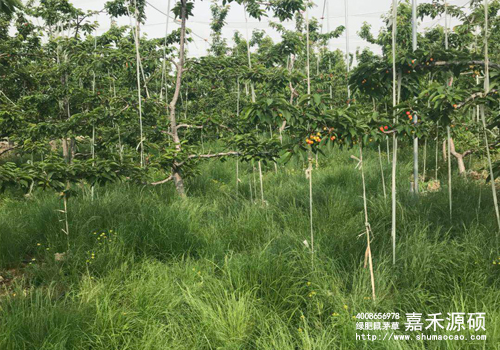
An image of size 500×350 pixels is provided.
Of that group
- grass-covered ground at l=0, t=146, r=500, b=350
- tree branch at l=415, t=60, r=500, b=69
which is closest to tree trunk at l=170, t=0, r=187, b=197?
grass-covered ground at l=0, t=146, r=500, b=350

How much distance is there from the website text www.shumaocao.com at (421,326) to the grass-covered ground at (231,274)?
34 mm

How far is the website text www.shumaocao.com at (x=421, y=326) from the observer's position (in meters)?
1.60

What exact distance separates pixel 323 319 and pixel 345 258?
621mm

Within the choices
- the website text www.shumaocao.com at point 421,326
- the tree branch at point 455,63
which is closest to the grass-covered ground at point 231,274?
the website text www.shumaocao.com at point 421,326

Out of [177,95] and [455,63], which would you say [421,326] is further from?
[177,95]

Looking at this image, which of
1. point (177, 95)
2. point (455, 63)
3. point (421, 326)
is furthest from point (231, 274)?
point (177, 95)

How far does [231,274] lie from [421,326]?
44.8 inches

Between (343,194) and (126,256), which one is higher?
(343,194)

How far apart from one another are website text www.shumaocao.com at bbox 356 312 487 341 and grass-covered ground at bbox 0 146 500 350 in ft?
0.11

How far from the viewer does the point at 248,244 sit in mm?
2797

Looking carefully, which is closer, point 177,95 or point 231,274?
point 231,274

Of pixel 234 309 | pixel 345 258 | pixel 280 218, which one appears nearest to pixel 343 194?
pixel 280 218

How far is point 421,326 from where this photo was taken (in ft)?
5.80

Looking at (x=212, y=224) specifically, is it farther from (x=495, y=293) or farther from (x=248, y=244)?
(x=495, y=293)
